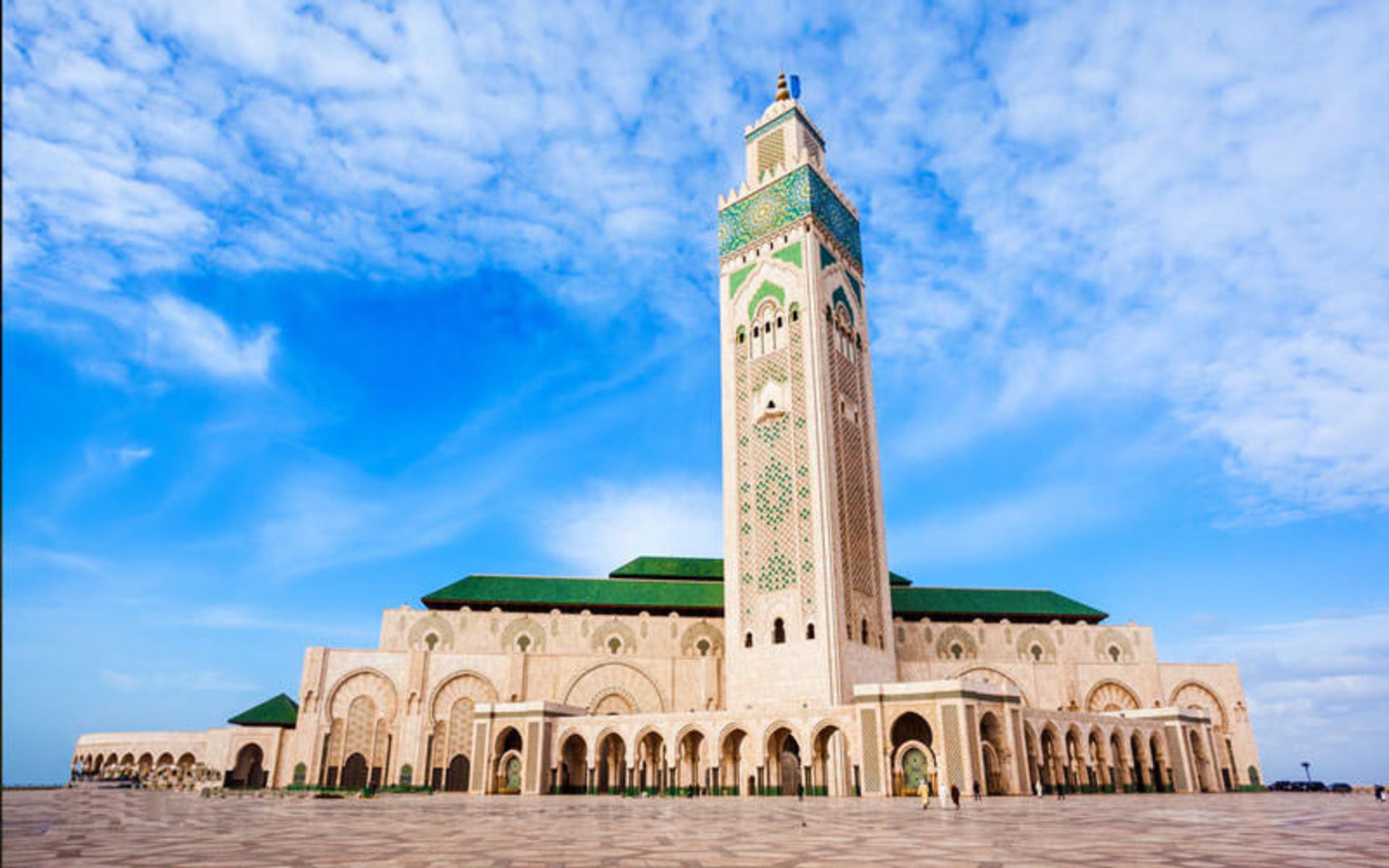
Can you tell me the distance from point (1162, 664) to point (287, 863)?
39.1 metres

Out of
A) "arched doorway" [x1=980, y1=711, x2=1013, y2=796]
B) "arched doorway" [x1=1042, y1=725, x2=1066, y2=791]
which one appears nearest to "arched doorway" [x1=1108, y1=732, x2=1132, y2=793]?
"arched doorway" [x1=1042, y1=725, x2=1066, y2=791]

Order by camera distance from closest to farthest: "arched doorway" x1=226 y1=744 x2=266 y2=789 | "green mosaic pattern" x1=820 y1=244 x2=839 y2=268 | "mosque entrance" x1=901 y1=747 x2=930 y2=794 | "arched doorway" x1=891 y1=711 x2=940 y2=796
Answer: "arched doorway" x1=891 y1=711 x2=940 y2=796 → "mosque entrance" x1=901 y1=747 x2=930 y2=794 → "green mosaic pattern" x1=820 y1=244 x2=839 y2=268 → "arched doorway" x1=226 y1=744 x2=266 y2=789

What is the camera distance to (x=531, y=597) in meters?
36.7

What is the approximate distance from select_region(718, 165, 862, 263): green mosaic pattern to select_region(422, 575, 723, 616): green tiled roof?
49.9ft

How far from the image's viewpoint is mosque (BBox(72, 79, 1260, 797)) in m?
26.3

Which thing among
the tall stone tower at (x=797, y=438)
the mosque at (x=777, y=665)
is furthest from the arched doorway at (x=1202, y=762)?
the tall stone tower at (x=797, y=438)

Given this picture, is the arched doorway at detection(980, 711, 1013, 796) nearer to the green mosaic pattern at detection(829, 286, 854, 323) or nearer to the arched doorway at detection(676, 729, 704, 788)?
the arched doorway at detection(676, 729, 704, 788)

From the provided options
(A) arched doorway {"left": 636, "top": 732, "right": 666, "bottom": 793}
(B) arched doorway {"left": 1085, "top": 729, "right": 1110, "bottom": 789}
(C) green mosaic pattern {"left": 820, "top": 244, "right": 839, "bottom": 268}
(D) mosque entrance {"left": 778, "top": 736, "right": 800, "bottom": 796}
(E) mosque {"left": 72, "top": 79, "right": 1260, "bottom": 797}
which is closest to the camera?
(E) mosque {"left": 72, "top": 79, "right": 1260, "bottom": 797}

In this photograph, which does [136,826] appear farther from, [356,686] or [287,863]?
[356,686]

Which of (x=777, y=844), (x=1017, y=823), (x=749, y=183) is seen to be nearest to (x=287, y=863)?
(x=777, y=844)

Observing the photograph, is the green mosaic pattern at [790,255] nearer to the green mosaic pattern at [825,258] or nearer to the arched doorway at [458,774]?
the green mosaic pattern at [825,258]

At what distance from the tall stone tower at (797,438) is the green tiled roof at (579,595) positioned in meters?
5.37

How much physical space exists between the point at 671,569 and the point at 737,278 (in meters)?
14.6

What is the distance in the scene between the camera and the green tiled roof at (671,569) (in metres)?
40.3
